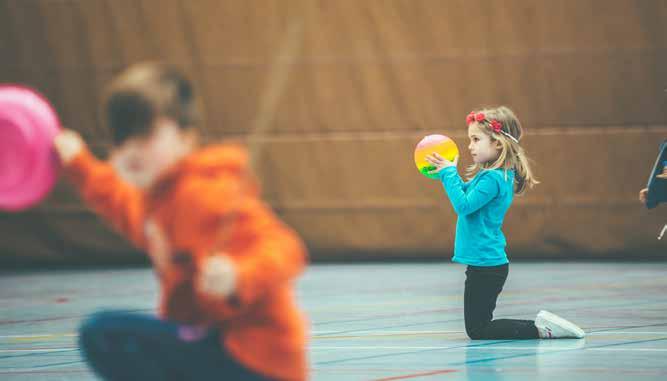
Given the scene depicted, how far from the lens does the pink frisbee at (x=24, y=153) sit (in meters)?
2.84

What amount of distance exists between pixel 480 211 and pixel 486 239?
16cm

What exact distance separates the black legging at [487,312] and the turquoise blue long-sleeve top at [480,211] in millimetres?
73

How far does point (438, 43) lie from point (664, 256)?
3.31m

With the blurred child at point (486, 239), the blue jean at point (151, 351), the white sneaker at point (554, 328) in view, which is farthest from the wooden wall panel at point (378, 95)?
the blue jean at point (151, 351)

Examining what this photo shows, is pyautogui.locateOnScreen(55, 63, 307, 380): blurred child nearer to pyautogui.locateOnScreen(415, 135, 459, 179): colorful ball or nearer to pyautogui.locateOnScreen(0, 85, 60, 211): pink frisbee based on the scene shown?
pyautogui.locateOnScreen(0, 85, 60, 211): pink frisbee

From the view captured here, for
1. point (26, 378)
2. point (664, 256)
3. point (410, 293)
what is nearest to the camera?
point (26, 378)

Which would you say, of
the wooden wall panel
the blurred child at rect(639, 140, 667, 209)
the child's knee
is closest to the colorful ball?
the child's knee

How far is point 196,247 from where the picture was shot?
98.3 inches

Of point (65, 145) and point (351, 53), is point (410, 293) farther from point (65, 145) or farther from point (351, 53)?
point (65, 145)

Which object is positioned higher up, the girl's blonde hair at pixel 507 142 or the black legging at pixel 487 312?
Result: the girl's blonde hair at pixel 507 142

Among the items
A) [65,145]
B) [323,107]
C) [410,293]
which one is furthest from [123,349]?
[323,107]

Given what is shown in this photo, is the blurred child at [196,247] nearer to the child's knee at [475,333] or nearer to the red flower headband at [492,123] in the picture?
the child's knee at [475,333]

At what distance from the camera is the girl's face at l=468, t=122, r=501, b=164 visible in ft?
21.0

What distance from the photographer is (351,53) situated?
12328 millimetres
